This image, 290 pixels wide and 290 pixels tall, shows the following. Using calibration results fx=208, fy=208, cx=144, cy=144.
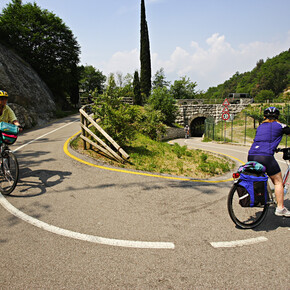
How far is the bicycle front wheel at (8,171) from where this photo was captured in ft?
13.8

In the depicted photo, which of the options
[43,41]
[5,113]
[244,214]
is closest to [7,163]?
[5,113]

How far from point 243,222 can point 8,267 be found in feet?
11.2

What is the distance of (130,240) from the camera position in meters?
2.98

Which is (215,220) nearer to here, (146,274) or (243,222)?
(243,222)

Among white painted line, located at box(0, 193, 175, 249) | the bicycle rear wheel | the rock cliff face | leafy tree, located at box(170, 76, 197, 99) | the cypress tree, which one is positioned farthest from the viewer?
leafy tree, located at box(170, 76, 197, 99)

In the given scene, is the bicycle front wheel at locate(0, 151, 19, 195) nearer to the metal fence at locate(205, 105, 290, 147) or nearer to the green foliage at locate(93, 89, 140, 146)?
the green foliage at locate(93, 89, 140, 146)

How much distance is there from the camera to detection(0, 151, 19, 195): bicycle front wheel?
4211 mm

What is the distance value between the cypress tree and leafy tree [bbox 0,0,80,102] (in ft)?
49.1

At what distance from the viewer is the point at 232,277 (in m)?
2.32

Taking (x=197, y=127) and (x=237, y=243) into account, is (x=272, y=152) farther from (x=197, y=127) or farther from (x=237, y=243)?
(x=197, y=127)

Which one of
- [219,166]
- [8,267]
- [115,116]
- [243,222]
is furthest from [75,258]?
[219,166]

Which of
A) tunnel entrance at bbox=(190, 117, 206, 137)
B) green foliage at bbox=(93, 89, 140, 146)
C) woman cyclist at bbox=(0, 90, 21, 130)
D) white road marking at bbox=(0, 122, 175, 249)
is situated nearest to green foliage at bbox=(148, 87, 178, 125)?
tunnel entrance at bbox=(190, 117, 206, 137)

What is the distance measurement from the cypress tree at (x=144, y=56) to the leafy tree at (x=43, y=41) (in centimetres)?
1497

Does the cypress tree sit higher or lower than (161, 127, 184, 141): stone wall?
higher
